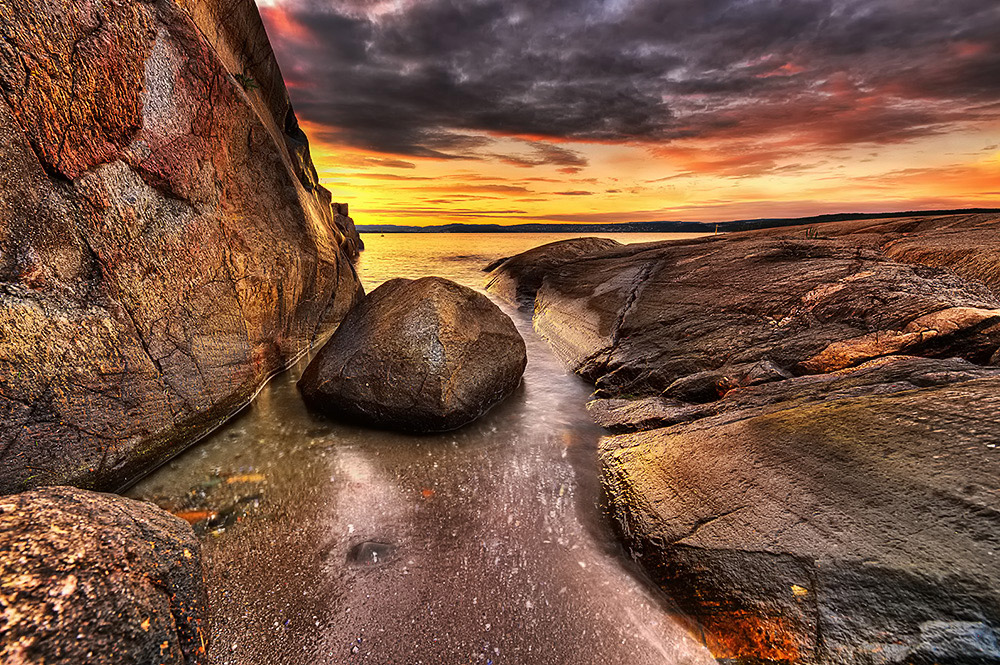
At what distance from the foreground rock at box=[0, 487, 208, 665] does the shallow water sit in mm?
458

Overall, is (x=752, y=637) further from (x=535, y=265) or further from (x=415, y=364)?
(x=535, y=265)

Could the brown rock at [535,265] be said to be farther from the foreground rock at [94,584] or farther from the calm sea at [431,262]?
the foreground rock at [94,584]

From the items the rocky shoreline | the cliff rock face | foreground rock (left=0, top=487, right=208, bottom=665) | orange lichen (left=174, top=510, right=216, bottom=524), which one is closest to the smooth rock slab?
foreground rock (left=0, top=487, right=208, bottom=665)

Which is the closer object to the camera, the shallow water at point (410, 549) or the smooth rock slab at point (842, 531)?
the smooth rock slab at point (842, 531)

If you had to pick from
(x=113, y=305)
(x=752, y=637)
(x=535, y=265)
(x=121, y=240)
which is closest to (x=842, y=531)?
(x=752, y=637)

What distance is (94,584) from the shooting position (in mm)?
1770

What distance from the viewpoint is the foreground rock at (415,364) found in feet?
15.2

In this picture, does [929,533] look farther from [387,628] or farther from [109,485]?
[109,485]

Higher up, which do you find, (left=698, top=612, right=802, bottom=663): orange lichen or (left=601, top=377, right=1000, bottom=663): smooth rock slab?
(left=601, top=377, right=1000, bottom=663): smooth rock slab

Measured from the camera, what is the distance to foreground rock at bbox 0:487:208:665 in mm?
1531

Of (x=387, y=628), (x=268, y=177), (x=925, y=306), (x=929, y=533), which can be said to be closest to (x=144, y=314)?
(x=268, y=177)

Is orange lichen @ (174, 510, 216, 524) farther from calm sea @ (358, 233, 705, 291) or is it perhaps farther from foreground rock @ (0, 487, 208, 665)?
calm sea @ (358, 233, 705, 291)

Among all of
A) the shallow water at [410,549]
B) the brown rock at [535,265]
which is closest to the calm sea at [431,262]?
the brown rock at [535,265]

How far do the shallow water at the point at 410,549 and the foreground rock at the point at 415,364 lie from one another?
11.0 inches
